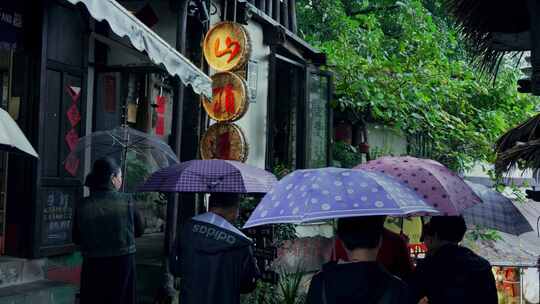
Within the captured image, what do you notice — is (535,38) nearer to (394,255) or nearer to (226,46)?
(394,255)

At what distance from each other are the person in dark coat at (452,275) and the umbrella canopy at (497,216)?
5.33ft

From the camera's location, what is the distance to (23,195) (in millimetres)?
8469

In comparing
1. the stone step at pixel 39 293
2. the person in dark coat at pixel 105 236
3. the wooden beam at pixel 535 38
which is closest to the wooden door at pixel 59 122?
the stone step at pixel 39 293

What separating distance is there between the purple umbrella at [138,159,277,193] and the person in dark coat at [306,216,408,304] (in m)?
3.13

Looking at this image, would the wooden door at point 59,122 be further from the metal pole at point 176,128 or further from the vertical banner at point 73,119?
the metal pole at point 176,128

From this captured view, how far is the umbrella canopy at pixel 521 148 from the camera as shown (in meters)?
4.73

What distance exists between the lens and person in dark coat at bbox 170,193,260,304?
17.4ft

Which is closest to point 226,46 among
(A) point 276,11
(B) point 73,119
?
(B) point 73,119

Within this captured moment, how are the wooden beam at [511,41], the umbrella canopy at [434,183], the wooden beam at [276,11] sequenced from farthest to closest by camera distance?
1. the wooden beam at [276,11]
2. the wooden beam at [511,41]
3. the umbrella canopy at [434,183]

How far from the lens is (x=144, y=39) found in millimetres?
6980

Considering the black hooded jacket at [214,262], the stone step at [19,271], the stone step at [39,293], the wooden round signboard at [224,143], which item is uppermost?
the wooden round signboard at [224,143]

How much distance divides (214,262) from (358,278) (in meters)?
Result: 2.21

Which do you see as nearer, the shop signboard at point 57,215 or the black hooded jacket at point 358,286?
the black hooded jacket at point 358,286

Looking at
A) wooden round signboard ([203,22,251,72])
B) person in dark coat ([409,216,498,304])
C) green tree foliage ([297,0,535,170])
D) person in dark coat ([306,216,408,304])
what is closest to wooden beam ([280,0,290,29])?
green tree foliage ([297,0,535,170])
